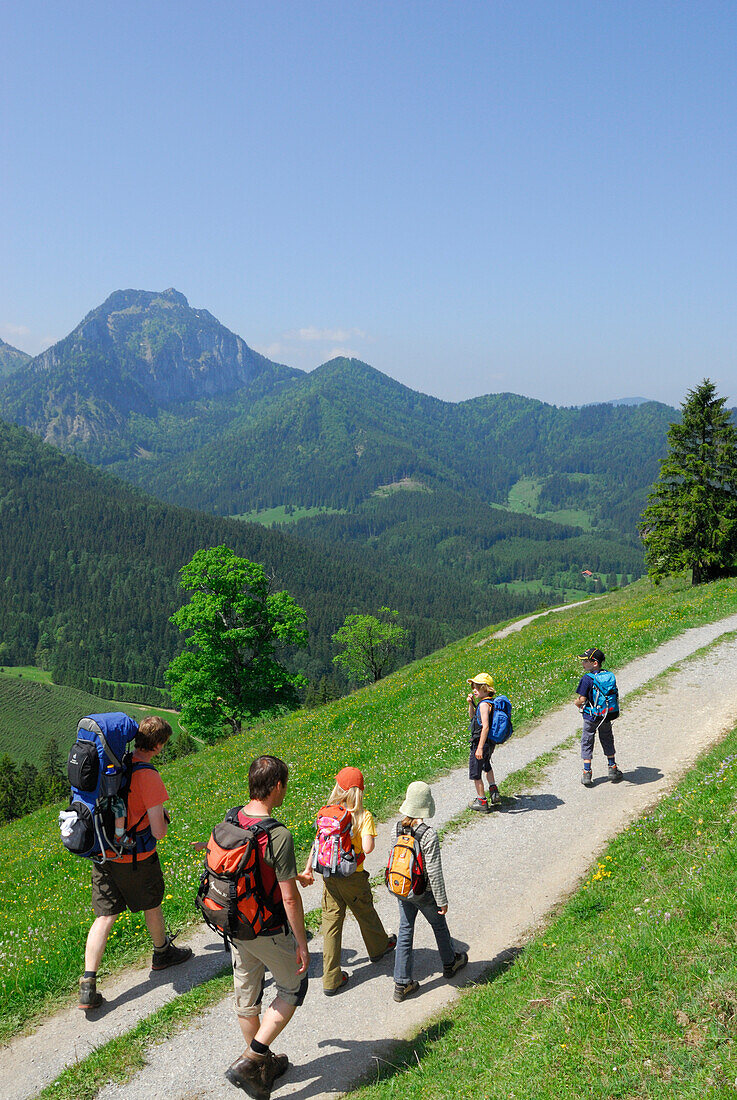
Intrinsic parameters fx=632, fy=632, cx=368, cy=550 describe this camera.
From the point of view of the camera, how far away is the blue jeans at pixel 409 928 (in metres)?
7.68

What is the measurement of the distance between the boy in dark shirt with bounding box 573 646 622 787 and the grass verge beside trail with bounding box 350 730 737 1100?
4.11 m

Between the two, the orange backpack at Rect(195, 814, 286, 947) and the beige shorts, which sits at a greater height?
the orange backpack at Rect(195, 814, 286, 947)

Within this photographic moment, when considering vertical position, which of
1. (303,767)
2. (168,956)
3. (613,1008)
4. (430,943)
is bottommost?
(303,767)

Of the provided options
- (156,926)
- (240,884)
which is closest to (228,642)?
(156,926)

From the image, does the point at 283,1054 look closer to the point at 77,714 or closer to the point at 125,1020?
the point at 125,1020

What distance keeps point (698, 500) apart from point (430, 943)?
39.1 metres

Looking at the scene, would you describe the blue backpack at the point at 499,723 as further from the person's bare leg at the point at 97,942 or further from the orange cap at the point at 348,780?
the person's bare leg at the point at 97,942

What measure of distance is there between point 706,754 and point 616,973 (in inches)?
340

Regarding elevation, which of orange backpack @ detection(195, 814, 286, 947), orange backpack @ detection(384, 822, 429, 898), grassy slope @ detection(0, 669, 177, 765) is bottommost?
grassy slope @ detection(0, 669, 177, 765)

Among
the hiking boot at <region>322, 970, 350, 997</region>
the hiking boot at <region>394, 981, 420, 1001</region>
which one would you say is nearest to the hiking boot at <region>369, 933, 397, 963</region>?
the hiking boot at <region>322, 970, 350, 997</region>

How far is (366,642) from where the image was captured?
66.2 m

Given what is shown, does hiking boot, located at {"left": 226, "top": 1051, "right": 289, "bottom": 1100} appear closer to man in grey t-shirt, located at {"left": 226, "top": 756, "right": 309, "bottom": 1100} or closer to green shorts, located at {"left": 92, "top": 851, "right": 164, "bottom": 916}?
man in grey t-shirt, located at {"left": 226, "top": 756, "right": 309, "bottom": 1100}

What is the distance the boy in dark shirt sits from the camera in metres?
13.0

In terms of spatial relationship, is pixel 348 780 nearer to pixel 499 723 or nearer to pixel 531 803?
pixel 499 723
